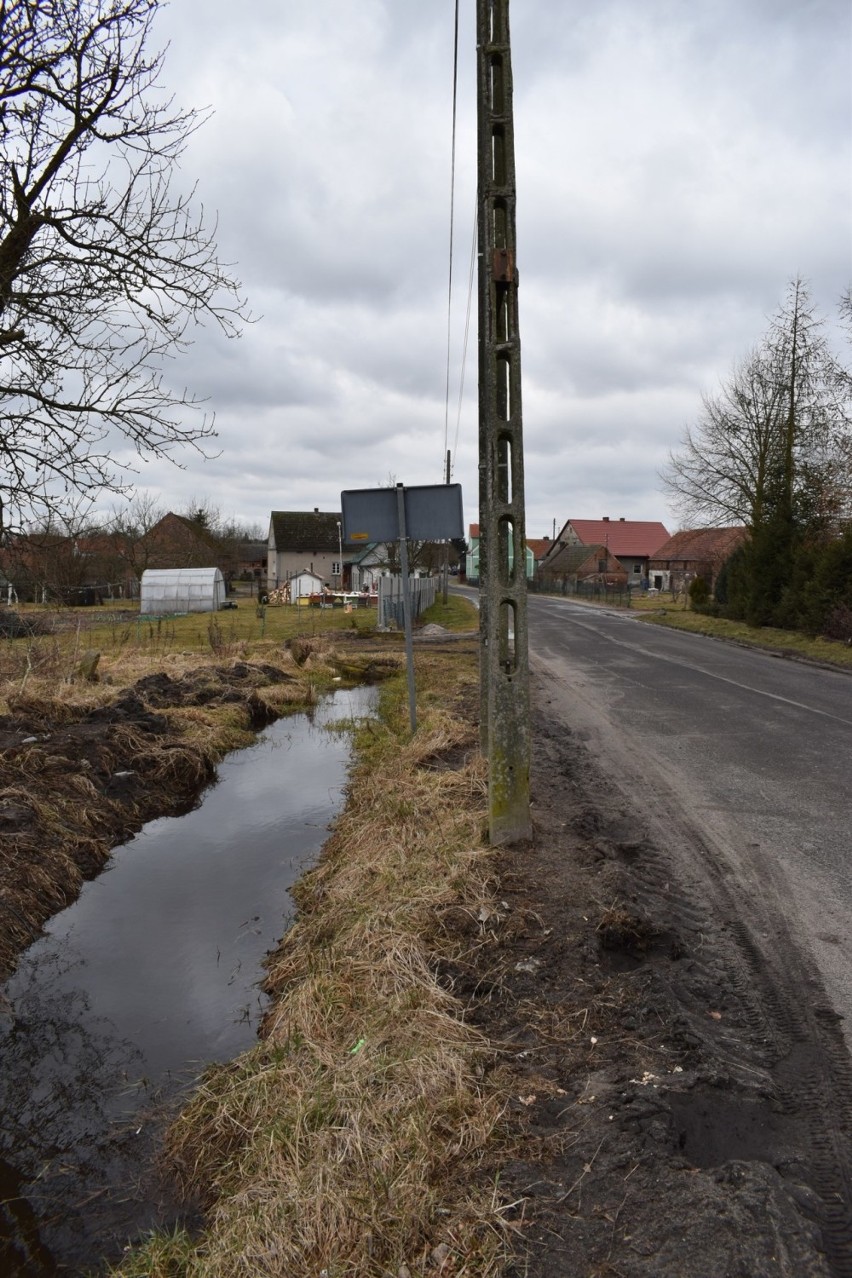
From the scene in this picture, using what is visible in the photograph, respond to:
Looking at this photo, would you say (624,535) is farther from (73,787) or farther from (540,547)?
(73,787)

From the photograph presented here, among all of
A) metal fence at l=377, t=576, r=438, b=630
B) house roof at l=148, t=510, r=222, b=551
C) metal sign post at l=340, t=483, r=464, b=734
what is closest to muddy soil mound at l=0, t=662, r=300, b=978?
metal sign post at l=340, t=483, r=464, b=734

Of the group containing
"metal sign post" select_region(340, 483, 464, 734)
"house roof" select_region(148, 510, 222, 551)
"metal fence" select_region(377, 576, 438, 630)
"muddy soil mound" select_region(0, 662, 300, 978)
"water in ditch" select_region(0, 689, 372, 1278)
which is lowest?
"water in ditch" select_region(0, 689, 372, 1278)

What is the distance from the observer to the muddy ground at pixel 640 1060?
8.23ft

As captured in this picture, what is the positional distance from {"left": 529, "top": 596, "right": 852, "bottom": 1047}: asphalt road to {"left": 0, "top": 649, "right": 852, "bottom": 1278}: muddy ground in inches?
15.5

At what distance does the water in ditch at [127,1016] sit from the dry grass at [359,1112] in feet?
0.94

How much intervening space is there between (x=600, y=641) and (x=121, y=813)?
1739cm

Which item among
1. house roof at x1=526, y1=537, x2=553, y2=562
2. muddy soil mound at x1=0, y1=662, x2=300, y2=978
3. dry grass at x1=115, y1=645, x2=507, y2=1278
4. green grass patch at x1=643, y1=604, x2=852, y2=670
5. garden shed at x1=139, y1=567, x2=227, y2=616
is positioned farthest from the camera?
house roof at x1=526, y1=537, x2=553, y2=562

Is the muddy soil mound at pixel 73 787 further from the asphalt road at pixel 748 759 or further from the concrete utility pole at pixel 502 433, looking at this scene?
the asphalt road at pixel 748 759

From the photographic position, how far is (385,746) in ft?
35.3

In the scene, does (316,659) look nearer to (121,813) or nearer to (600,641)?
(600,641)

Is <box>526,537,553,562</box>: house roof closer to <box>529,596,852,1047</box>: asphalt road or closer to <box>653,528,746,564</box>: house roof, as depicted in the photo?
<box>653,528,746,564</box>: house roof

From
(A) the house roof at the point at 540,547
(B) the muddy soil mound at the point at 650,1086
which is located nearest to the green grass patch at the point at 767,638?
→ (B) the muddy soil mound at the point at 650,1086

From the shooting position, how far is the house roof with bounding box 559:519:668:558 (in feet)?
314

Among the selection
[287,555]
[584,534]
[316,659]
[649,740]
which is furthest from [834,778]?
[584,534]
